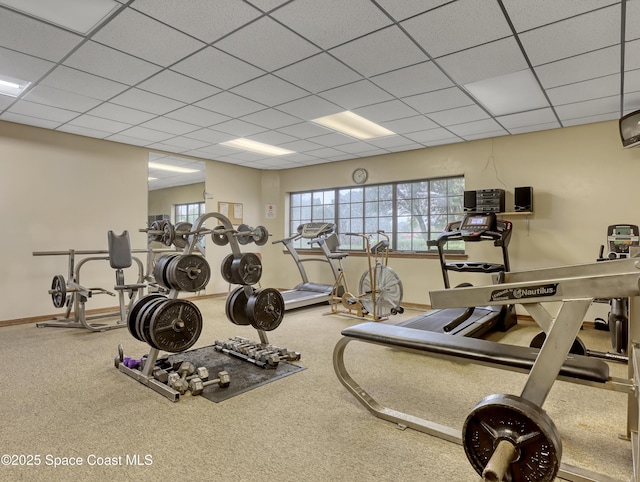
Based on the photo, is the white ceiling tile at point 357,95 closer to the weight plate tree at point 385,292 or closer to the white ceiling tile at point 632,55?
the white ceiling tile at point 632,55

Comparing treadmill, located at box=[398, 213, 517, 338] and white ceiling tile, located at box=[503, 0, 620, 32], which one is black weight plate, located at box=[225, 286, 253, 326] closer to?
treadmill, located at box=[398, 213, 517, 338]

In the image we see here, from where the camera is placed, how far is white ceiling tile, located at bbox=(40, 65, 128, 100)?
334 centimetres

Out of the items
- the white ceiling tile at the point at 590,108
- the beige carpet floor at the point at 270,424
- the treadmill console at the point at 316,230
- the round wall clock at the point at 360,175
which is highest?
the white ceiling tile at the point at 590,108

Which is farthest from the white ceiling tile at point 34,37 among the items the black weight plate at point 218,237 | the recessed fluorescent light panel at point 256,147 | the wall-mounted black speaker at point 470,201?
the wall-mounted black speaker at point 470,201

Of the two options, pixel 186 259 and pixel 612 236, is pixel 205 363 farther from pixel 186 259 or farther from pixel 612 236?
pixel 612 236

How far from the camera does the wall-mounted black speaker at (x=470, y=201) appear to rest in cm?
522

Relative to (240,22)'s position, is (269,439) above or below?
below

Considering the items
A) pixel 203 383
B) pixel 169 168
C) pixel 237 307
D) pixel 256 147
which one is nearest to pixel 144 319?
pixel 203 383

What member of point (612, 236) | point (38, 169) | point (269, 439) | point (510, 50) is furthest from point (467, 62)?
point (38, 169)

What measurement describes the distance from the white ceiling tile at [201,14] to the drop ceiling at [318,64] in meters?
0.01

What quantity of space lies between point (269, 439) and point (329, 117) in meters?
3.71

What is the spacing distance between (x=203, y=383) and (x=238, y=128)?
343 centimetres

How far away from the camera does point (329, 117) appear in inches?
182

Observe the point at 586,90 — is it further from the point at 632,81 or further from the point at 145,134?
the point at 145,134
